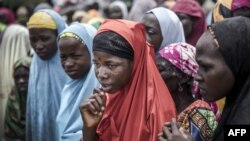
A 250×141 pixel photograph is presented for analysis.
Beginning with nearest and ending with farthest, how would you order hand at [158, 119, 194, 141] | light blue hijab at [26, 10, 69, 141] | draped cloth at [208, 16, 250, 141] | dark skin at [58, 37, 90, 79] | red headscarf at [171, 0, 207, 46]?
draped cloth at [208, 16, 250, 141] → hand at [158, 119, 194, 141] → dark skin at [58, 37, 90, 79] → light blue hijab at [26, 10, 69, 141] → red headscarf at [171, 0, 207, 46]

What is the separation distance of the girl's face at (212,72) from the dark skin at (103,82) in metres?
0.68

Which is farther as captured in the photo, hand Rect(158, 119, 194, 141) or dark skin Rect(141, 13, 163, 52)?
dark skin Rect(141, 13, 163, 52)

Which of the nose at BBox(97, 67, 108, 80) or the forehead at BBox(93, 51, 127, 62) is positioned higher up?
the forehead at BBox(93, 51, 127, 62)

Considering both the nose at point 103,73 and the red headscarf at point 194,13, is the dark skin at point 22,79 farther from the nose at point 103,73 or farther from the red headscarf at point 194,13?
the nose at point 103,73

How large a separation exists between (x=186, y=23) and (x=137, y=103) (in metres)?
2.96

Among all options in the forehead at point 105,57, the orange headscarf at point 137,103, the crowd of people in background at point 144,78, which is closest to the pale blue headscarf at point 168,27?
the crowd of people in background at point 144,78

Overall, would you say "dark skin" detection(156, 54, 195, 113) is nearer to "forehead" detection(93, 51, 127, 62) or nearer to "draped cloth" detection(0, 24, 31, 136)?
"forehead" detection(93, 51, 127, 62)

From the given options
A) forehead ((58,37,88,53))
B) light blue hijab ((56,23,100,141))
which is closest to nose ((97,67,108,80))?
light blue hijab ((56,23,100,141))

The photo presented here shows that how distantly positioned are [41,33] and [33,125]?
0.79 m

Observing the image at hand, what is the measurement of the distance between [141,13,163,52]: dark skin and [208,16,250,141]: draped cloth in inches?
89.9

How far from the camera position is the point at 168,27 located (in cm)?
525

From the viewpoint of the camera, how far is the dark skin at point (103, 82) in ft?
11.5

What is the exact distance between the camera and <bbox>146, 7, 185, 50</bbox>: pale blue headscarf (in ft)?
17.2

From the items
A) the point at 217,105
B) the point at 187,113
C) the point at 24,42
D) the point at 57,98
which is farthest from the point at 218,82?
the point at 24,42
